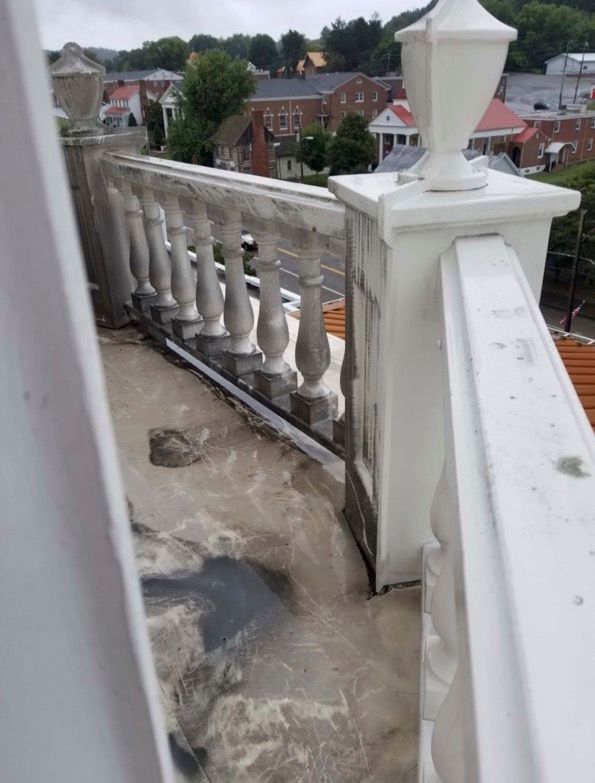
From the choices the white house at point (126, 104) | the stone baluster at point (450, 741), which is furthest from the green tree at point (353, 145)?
the stone baluster at point (450, 741)

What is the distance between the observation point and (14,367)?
313 millimetres

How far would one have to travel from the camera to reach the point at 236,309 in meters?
2.67

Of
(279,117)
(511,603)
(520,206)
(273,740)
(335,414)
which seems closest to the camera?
(511,603)

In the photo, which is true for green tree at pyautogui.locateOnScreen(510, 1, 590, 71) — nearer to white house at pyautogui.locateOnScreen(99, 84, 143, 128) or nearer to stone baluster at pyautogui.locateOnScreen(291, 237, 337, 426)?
white house at pyautogui.locateOnScreen(99, 84, 143, 128)

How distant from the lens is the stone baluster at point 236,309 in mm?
2486

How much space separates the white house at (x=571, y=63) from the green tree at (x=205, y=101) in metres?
25.9

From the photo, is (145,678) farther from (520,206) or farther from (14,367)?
(520,206)

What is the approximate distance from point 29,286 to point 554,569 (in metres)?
0.50

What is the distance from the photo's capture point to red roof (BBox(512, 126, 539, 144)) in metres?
29.9

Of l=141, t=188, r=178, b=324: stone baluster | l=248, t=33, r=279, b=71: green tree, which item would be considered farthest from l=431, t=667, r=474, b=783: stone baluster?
l=248, t=33, r=279, b=71: green tree

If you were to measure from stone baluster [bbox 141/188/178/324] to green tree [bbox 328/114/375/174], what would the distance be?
29.4 meters

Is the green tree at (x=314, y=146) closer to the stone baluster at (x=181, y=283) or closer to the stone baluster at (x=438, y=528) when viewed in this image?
the stone baluster at (x=181, y=283)

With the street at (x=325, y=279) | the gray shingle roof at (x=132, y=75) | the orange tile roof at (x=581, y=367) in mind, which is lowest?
the street at (x=325, y=279)

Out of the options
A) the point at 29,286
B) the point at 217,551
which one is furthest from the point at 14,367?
the point at 217,551
